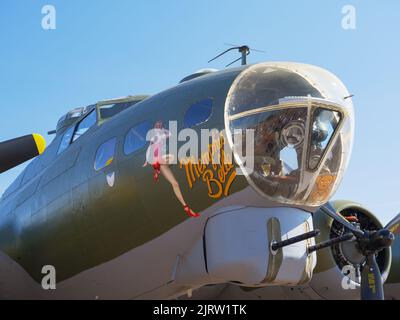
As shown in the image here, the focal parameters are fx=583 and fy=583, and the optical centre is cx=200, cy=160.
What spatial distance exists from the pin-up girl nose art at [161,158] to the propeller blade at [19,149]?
2.15 metres

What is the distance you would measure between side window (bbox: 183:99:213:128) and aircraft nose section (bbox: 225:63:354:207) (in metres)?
0.29

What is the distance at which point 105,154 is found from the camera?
8141 millimetres

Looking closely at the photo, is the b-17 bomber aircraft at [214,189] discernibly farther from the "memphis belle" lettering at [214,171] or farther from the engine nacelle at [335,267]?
the engine nacelle at [335,267]

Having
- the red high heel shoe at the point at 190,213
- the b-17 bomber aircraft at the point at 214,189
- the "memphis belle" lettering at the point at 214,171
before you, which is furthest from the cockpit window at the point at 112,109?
the red high heel shoe at the point at 190,213

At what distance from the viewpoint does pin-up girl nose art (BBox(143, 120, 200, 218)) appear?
6.92 metres

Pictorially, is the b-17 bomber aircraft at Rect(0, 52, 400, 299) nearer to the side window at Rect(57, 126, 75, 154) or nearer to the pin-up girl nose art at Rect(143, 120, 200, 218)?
the pin-up girl nose art at Rect(143, 120, 200, 218)

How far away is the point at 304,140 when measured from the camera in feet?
22.2

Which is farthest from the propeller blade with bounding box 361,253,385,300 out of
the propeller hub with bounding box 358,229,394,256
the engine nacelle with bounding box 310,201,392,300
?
the engine nacelle with bounding box 310,201,392,300

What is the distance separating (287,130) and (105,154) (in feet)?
8.88

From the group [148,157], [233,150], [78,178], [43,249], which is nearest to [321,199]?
[233,150]

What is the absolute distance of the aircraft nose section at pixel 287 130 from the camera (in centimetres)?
666

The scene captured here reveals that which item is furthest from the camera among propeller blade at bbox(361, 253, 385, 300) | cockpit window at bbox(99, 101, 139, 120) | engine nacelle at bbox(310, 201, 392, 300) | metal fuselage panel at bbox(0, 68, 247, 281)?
engine nacelle at bbox(310, 201, 392, 300)
